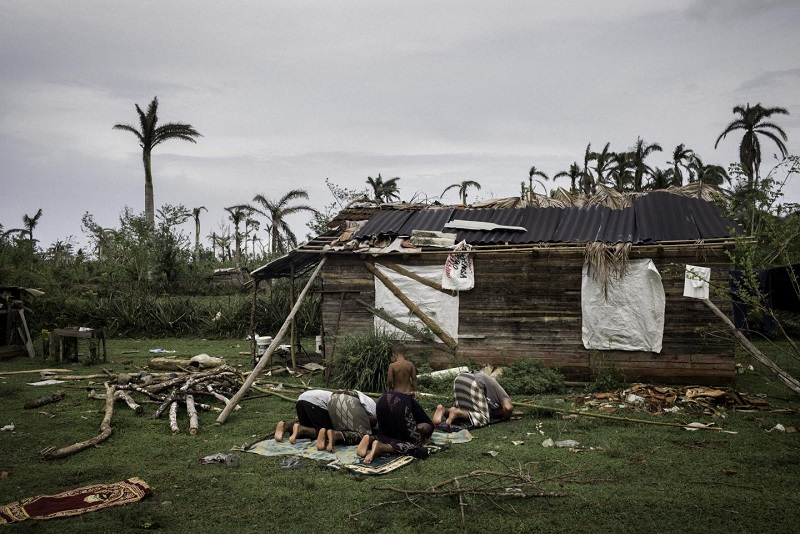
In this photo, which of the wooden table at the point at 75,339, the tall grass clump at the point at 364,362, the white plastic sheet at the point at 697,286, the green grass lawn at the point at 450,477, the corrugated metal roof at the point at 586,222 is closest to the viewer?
the green grass lawn at the point at 450,477

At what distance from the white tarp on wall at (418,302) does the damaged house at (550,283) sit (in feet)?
0.07

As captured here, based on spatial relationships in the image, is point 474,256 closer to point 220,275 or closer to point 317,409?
point 317,409

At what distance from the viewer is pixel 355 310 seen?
12.8 m

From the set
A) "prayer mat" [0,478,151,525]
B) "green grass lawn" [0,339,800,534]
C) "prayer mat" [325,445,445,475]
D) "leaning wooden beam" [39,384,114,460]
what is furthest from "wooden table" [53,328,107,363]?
"prayer mat" [325,445,445,475]

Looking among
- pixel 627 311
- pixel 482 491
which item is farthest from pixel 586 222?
pixel 482 491

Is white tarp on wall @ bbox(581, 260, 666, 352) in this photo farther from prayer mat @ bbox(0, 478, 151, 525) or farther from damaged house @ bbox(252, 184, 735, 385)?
prayer mat @ bbox(0, 478, 151, 525)

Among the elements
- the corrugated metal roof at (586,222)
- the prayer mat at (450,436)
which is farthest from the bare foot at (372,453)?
the corrugated metal roof at (586,222)

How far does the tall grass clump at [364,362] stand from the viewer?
10.9m

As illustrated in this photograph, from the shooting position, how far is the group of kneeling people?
22.9 feet

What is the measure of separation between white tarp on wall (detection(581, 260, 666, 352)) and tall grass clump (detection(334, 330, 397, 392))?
3969 millimetres

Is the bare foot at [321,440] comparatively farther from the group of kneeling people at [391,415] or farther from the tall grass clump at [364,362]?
the tall grass clump at [364,362]

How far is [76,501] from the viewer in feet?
18.2

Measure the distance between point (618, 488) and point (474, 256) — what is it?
6.94 metres

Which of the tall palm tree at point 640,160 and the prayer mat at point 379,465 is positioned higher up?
the tall palm tree at point 640,160
